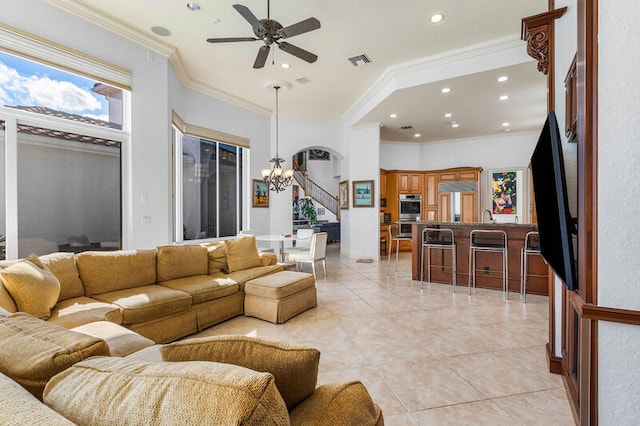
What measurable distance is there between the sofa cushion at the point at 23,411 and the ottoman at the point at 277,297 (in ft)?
9.09

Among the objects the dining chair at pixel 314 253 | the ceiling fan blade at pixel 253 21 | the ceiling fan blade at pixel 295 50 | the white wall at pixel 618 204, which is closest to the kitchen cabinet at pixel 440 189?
the dining chair at pixel 314 253

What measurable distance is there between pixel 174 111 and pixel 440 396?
5.10 m

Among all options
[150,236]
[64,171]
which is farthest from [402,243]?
[64,171]

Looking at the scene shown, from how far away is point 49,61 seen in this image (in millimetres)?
3342

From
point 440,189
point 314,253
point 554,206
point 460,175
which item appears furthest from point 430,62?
point 440,189

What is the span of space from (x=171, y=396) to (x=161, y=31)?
479 cm

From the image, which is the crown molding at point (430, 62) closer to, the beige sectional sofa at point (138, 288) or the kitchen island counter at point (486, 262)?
the kitchen island counter at point (486, 262)

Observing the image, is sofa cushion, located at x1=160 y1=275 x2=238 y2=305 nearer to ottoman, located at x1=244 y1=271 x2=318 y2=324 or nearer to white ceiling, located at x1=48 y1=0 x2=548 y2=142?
ottoman, located at x1=244 y1=271 x2=318 y2=324

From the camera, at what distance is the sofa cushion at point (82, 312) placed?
220cm

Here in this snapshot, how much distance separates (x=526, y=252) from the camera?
14.2ft

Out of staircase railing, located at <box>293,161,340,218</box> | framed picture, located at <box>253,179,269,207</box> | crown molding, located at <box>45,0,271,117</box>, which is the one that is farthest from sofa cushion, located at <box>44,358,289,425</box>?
staircase railing, located at <box>293,161,340,218</box>

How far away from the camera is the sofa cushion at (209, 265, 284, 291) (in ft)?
11.7

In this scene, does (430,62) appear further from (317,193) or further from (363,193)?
(317,193)

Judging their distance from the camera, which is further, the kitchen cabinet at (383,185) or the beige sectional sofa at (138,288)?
the kitchen cabinet at (383,185)
